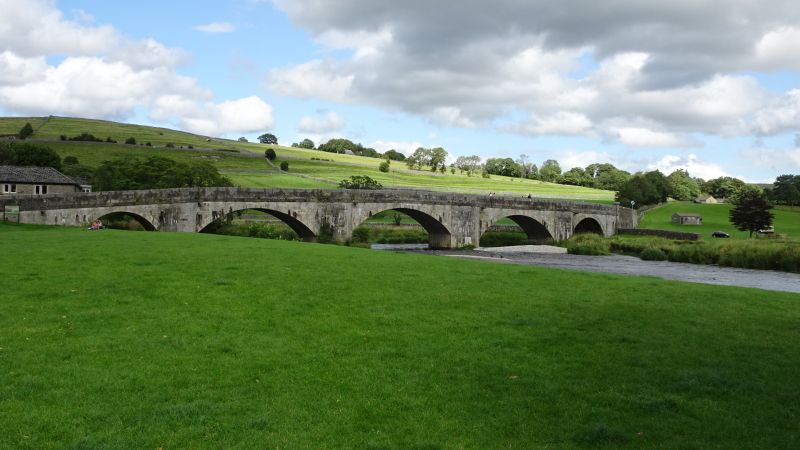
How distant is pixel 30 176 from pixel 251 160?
58888mm

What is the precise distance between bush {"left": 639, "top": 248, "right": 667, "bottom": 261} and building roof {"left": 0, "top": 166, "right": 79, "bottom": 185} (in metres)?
59.6

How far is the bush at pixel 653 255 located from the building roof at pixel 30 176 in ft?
195

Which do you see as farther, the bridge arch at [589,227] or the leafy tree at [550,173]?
the leafy tree at [550,173]

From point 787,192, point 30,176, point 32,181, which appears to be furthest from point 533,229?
point 787,192

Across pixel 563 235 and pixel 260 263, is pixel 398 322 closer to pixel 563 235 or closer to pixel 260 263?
pixel 260 263

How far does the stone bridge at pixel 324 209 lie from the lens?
3897 centimetres

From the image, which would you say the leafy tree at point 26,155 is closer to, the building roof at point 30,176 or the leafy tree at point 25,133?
the building roof at point 30,176

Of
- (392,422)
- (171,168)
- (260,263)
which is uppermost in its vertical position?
(171,168)

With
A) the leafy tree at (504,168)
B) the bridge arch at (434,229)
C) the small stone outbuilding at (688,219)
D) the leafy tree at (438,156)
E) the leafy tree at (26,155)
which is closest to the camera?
the bridge arch at (434,229)

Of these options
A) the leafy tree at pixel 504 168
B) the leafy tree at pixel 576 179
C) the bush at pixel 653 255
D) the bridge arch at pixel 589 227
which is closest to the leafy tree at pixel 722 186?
the leafy tree at pixel 576 179

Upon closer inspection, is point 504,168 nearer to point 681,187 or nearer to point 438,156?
point 438,156

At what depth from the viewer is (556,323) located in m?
13.5

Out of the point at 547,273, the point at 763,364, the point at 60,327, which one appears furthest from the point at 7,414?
the point at 547,273

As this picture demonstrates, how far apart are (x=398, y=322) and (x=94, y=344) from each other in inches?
218
